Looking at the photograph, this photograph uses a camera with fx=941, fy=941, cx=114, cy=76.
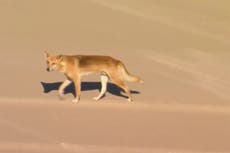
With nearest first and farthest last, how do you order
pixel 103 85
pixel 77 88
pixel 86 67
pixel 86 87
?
pixel 77 88
pixel 86 67
pixel 103 85
pixel 86 87

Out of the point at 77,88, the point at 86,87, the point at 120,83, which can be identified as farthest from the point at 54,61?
the point at 86,87

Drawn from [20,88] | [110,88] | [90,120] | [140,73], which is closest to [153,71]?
[140,73]

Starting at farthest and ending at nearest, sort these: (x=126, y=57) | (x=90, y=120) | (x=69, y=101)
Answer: (x=126, y=57), (x=69, y=101), (x=90, y=120)

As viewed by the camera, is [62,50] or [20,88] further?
[62,50]

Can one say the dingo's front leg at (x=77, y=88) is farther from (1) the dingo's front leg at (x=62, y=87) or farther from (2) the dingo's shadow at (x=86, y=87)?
A: (2) the dingo's shadow at (x=86, y=87)

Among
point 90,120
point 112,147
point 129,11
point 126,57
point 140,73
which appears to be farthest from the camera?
point 129,11

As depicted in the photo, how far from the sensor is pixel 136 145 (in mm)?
11820

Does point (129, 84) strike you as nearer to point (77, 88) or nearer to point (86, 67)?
point (86, 67)

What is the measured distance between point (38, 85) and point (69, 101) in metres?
1.39

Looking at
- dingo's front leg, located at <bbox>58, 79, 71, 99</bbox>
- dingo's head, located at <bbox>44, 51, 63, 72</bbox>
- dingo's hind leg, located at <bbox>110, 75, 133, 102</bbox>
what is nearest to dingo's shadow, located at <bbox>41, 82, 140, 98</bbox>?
dingo's front leg, located at <bbox>58, 79, 71, 99</bbox>

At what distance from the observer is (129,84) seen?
51.9 ft

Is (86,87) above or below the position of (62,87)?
below

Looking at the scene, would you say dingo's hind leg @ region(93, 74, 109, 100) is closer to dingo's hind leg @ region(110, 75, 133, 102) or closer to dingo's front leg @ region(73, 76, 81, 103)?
dingo's hind leg @ region(110, 75, 133, 102)

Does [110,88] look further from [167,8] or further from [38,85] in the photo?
[167,8]
